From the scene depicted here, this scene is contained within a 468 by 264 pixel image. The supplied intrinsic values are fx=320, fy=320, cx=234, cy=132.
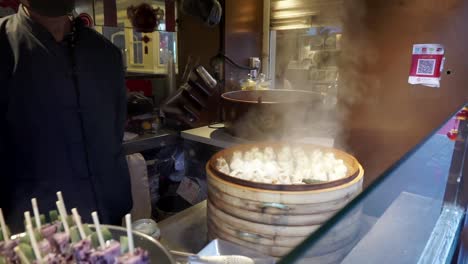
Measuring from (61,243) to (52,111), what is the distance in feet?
3.06

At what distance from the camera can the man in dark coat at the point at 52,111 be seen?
55.4 inches

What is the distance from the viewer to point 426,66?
6.40 feet

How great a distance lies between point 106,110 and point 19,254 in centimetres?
105

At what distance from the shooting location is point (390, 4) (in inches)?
80.1

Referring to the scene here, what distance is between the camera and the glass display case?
985mm

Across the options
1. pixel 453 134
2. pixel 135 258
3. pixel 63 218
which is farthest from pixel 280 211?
pixel 453 134

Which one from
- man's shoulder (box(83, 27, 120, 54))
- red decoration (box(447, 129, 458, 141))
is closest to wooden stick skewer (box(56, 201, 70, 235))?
man's shoulder (box(83, 27, 120, 54))

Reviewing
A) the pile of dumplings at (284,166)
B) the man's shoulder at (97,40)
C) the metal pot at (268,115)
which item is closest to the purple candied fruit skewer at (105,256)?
the pile of dumplings at (284,166)

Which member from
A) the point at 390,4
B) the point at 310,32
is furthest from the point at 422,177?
the point at 310,32

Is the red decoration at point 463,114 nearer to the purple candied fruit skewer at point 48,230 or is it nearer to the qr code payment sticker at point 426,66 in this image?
the qr code payment sticker at point 426,66

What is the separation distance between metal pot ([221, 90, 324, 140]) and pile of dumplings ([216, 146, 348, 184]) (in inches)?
25.1

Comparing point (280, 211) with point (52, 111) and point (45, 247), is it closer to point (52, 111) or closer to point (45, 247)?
point (45, 247)

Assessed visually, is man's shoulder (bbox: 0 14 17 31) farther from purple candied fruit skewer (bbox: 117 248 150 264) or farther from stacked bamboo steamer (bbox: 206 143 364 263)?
purple candied fruit skewer (bbox: 117 248 150 264)

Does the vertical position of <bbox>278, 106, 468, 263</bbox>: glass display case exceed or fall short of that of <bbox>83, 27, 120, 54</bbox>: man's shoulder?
it falls short
